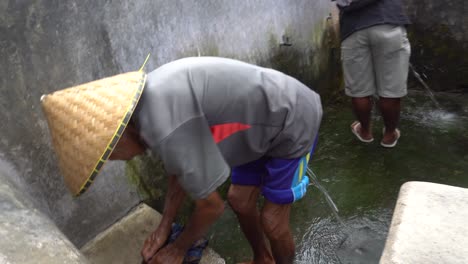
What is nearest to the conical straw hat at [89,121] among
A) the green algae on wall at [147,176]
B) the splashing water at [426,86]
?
the green algae on wall at [147,176]

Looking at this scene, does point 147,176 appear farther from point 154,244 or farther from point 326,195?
point 326,195

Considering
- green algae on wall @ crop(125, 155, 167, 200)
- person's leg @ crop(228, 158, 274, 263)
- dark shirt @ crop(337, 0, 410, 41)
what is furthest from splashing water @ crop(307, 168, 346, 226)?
dark shirt @ crop(337, 0, 410, 41)

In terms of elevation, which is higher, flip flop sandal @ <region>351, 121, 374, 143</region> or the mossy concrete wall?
the mossy concrete wall

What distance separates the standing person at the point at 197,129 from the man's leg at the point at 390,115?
82.1 inches

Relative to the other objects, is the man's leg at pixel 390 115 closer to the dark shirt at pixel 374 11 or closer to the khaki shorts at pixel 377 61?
the khaki shorts at pixel 377 61

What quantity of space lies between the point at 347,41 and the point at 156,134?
2.82 meters

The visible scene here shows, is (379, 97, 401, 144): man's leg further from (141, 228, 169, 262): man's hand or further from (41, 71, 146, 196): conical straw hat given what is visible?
(41, 71, 146, 196): conical straw hat

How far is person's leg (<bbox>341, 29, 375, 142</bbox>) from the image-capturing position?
393 centimetres

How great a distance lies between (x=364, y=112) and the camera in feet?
13.8

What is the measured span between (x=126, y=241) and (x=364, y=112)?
8.54ft

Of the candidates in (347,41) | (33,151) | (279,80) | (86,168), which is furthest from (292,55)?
(86,168)

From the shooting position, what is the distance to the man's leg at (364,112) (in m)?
4.17

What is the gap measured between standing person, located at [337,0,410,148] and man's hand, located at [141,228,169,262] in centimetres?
252

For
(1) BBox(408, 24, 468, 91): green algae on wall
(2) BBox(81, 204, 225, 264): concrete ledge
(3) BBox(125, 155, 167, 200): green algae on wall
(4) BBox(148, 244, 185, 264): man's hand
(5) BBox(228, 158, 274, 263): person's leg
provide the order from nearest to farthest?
(4) BBox(148, 244, 185, 264): man's hand
(5) BBox(228, 158, 274, 263): person's leg
(2) BBox(81, 204, 225, 264): concrete ledge
(3) BBox(125, 155, 167, 200): green algae on wall
(1) BBox(408, 24, 468, 91): green algae on wall
